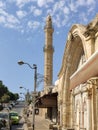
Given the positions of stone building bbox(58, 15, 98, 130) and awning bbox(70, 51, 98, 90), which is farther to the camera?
awning bbox(70, 51, 98, 90)

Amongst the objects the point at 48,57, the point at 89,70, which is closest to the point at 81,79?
the point at 89,70

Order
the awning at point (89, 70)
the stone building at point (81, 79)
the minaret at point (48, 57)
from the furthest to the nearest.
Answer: the minaret at point (48, 57), the awning at point (89, 70), the stone building at point (81, 79)

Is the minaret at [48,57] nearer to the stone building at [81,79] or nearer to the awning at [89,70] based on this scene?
the stone building at [81,79]

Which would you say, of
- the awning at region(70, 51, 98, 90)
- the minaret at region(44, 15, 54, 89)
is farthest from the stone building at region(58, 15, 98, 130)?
the minaret at region(44, 15, 54, 89)

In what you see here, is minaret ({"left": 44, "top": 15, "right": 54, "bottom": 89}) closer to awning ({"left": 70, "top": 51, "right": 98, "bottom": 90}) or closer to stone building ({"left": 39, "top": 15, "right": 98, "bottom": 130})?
stone building ({"left": 39, "top": 15, "right": 98, "bottom": 130})

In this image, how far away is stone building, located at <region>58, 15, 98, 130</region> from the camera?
617 inches

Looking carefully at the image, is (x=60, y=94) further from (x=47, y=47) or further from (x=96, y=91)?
(x=47, y=47)

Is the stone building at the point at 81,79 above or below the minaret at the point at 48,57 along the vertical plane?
below

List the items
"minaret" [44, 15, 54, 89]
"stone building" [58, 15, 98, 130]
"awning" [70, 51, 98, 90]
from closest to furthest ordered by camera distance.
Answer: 1. "stone building" [58, 15, 98, 130]
2. "awning" [70, 51, 98, 90]
3. "minaret" [44, 15, 54, 89]

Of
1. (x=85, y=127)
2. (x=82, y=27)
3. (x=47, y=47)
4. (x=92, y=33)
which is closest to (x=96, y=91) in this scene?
(x=85, y=127)

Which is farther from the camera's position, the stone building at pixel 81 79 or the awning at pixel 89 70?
the awning at pixel 89 70

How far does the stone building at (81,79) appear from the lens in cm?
1568

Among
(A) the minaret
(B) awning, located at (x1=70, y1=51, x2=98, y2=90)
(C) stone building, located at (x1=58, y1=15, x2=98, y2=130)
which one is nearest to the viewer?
(C) stone building, located at (x1=58, y1=15, x2=98, y2=130)

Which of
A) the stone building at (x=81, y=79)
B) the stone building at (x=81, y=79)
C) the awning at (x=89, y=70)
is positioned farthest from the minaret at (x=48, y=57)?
the awning at (x=89, y=70)
